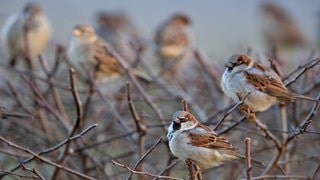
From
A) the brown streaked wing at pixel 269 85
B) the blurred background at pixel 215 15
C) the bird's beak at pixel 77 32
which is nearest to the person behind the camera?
the brown streaked wing at pixel 269 85

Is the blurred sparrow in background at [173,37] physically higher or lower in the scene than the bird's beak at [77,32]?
lower

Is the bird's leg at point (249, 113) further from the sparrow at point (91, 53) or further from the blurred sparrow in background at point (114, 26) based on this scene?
the blurred sparrow in background at point (114, 26)

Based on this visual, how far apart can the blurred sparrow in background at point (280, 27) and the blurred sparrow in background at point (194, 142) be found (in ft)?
27.4

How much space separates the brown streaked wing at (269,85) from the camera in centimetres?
284

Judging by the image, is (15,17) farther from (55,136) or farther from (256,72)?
(256,72)

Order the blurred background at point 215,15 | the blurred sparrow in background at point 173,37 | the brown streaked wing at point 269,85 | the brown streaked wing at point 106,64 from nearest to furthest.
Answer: the brown streaked wing at point 269,85, the brown streaked wing at point 106,64, the blurred sparrow in background at point 173,37, the blurred background at point 215,15

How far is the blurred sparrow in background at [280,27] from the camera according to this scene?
11.0m

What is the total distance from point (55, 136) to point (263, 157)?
1.13 metres

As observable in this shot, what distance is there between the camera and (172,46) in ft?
23.8

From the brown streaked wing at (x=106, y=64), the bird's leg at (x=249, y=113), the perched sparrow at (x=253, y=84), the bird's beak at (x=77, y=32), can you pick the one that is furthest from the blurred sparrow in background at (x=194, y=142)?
the bird's beak at (x=77, y=32)

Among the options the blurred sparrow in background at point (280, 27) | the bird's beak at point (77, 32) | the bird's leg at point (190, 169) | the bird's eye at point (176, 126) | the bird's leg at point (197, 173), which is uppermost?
the bird's beak at point (77, 32)

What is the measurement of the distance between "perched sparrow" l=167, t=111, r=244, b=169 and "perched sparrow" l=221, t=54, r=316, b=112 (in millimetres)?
315

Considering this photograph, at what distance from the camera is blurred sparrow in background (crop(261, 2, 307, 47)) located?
36.0ft

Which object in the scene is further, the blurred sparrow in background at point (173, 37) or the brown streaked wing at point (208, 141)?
the blurred sparrow in background at point (173, 37)
